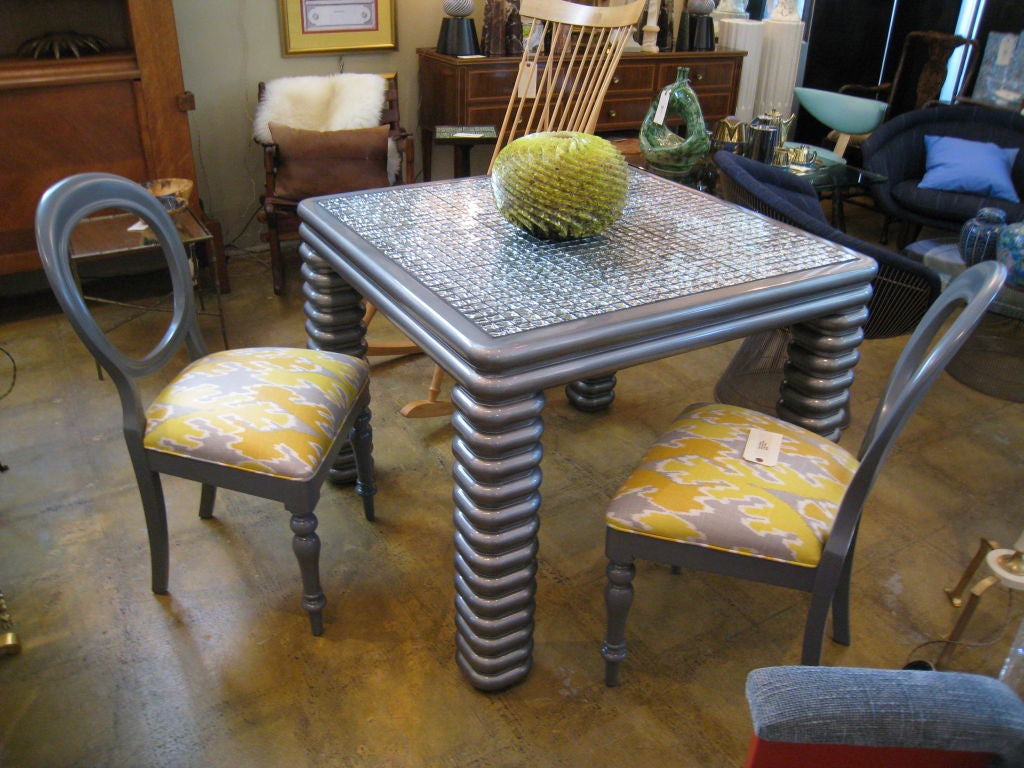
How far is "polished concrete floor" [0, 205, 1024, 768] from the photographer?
5.47ft

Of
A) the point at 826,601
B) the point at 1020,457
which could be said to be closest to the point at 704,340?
the point at 826,601

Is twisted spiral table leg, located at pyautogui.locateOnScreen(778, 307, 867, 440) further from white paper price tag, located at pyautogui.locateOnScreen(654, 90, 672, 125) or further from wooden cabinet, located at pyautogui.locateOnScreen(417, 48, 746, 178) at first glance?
wooden cabinet, located at pyautogui.locateOnScreen(417, 48, 746, 178)

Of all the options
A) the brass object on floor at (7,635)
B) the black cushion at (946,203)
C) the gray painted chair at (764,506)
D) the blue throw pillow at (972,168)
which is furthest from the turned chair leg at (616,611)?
the blue throw pillow at (972,168)

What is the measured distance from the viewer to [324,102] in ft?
12.3

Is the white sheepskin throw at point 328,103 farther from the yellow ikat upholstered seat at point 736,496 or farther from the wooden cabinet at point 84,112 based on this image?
the yellow ikat upholstered seat at point 736,496

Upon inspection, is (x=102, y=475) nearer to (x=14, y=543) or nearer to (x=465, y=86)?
(x=14, y=543)

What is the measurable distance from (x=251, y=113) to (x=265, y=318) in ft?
3.64

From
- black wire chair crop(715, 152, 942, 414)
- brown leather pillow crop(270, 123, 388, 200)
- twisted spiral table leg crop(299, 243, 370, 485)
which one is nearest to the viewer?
twisted spiral table leg crop(299, 243, 370, 485)

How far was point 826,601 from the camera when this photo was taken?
1.55 metres

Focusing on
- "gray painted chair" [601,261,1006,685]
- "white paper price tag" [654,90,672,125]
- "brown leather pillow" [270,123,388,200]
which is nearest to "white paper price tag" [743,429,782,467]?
"gray painted chair" [601,261,1006,685]

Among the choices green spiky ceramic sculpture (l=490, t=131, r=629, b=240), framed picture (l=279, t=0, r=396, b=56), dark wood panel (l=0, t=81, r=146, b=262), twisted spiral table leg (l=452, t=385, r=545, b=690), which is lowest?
twisted spiral table leg (l=452, t=385, r=545, b=690)

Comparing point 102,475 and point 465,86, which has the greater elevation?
point 465,86

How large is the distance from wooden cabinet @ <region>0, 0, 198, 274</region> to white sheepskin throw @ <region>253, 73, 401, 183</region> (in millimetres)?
436

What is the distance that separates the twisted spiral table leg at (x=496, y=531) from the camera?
56.6 inches
